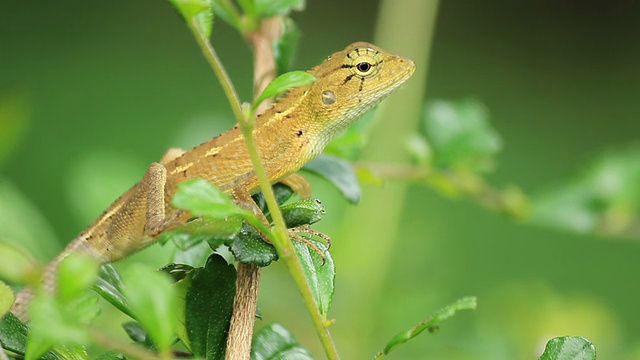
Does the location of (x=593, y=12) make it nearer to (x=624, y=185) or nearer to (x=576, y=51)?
(x=576, y=51)

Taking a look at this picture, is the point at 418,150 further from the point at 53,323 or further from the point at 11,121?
the point at 53,323

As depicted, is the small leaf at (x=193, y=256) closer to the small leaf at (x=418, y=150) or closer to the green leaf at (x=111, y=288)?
the green leaf at (x=111, y=288)

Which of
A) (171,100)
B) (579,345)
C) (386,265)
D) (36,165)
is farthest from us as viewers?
(171,100)

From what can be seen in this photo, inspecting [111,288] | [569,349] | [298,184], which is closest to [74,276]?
[111,288]

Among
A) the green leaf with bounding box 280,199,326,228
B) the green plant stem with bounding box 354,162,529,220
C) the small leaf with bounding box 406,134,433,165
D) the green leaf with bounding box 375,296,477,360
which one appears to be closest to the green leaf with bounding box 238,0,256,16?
the green leaf with bounding box 280,199,326,228

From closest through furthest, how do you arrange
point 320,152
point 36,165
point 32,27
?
point 320,152, point 36,165, point 32,27

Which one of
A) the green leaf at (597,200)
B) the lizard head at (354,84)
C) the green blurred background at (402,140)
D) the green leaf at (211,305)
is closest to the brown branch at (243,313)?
the green leaf at (211,305)

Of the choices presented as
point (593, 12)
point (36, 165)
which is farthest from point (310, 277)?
point (593, 12)
